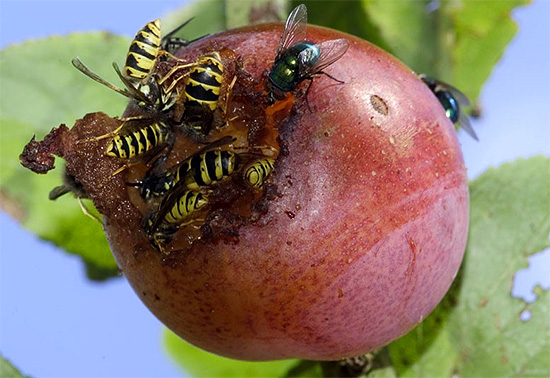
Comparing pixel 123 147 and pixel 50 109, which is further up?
pixel 123 147

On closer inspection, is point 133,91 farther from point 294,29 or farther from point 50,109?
point 50,109

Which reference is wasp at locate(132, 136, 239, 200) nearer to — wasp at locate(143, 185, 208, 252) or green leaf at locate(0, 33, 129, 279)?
wasp at locate(143, 185, 208, 252)

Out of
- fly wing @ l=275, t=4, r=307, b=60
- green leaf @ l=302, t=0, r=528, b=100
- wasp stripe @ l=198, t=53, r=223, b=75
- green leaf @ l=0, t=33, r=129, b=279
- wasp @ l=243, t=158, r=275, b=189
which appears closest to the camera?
wasp @ l=243, t=158, r=275, b=189

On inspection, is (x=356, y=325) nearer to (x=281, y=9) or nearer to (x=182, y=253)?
(x=182, y=253)

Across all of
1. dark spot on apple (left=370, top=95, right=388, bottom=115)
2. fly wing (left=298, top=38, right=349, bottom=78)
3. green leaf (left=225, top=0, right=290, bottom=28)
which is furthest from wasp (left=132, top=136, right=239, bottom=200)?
green leaf (left=225, top=0, right=290, bottom=28)

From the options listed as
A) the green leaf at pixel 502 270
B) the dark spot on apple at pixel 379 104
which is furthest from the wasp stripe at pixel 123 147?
the green leaf at pixel 502 270

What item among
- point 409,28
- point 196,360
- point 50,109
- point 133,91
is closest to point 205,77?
point 133,91

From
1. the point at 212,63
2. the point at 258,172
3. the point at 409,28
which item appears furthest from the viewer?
the point at 409,28
